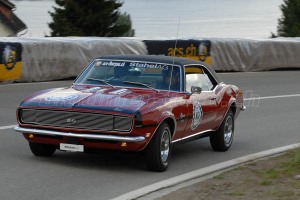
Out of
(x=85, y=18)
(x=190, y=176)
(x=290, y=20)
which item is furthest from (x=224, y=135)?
(x=290, y=20)

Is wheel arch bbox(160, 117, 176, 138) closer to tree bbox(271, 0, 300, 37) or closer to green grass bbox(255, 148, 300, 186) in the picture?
green grass bbox(255, 148, 300, 186)

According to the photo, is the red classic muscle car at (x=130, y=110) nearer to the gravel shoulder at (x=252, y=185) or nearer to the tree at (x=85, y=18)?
the gravel shoulder at (x=252, y=185)

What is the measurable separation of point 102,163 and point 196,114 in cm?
142

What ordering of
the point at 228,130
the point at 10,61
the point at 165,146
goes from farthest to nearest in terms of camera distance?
the point at 10,61
the point at 228,130
the point at 165,146

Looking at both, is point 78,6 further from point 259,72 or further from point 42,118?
point 42,118

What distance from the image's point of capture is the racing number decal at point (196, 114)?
29.7ft

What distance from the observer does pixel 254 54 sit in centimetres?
2478

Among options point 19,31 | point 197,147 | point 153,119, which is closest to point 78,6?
point 19,31

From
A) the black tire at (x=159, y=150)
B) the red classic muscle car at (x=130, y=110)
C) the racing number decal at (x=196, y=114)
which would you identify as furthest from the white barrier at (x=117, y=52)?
the black tire at (x=159, y=150)

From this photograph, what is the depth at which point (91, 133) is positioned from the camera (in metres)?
7.93

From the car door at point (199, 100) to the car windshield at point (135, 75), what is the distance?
0.25 metres

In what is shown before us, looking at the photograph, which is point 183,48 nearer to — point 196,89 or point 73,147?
point 196,89

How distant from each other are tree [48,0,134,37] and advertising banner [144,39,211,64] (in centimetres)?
1398

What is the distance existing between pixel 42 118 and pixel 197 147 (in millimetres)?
3083
